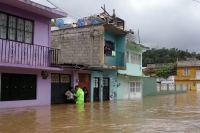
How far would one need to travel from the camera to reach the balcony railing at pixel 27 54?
13.6 meters

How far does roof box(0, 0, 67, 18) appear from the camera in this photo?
13.7 m

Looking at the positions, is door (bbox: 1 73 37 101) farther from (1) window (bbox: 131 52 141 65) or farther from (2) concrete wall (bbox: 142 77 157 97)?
(2) concrete wall (bbox: 142 77 157 97)

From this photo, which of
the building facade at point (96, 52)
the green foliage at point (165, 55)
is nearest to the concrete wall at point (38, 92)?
the building facade at point (96, 52)

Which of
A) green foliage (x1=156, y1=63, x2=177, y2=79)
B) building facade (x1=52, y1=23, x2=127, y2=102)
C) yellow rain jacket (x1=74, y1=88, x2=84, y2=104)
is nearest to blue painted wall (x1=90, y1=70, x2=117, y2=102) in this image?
building facade (x1=52, y1=23, x2=127, y2=102)

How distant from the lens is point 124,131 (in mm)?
8109

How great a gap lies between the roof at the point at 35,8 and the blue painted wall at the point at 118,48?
7301mm

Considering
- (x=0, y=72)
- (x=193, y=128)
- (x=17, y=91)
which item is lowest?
(x=193, y=128)

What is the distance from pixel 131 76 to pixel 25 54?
50.4 ft

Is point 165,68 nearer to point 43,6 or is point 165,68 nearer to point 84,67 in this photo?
point 84,67

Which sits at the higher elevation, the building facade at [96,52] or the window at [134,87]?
the building facade at [96,52]

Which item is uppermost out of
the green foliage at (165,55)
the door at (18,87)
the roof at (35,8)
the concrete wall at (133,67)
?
the green foliage at (165,55)

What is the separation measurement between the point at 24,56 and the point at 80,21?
8987mm

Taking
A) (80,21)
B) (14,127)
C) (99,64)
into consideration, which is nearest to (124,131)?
(14,127)

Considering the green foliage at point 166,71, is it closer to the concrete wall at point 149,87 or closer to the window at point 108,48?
the concrete wall at point 149,87
